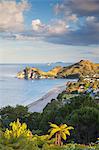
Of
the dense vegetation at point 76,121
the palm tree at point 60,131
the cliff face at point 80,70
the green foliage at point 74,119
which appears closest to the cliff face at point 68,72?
the cliff face at point 80,70

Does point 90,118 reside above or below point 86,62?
below

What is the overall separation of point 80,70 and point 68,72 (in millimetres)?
4225

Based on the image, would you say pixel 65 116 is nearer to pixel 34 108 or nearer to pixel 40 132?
pixel 40 132

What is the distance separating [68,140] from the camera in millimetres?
22719

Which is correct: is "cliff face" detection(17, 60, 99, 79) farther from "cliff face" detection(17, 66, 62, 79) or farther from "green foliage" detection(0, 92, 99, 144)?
"green foliage" detection(0, 92, 99, 144)

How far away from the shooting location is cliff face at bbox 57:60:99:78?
A: 108m

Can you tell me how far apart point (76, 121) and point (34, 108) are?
24.7 meters

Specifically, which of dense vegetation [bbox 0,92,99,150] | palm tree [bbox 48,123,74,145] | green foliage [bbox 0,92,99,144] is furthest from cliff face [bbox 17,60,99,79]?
palm tree [bbox 48,123,74,145]

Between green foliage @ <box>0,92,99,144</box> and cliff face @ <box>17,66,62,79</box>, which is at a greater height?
cliff face @ <box>17,66,62,79</box>

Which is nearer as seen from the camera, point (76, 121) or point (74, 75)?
point (76, 121)

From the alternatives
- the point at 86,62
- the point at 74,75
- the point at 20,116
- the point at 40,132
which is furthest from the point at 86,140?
the point at 86,62

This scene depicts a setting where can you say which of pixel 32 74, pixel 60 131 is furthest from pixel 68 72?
pixel 60 131

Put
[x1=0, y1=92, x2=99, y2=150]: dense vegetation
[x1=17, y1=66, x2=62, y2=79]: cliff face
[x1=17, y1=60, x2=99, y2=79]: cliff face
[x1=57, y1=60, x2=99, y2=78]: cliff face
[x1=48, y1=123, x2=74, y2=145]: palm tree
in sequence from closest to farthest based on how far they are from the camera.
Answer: [x1=48, y1=123, x2=74, y2=145]: palm tree, [x1=0, y1=92, x2=99, y2=150]: dense vegetation, [x1=17, y1=66, x2=62, y2=79]: cliff face, [x1=17, y1=60, x2=99, y2=79]: cliff face, [x1=57, y1=60, x2=99, y2=78]: cliff face

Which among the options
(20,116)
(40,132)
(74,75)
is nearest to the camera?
(40,132)
